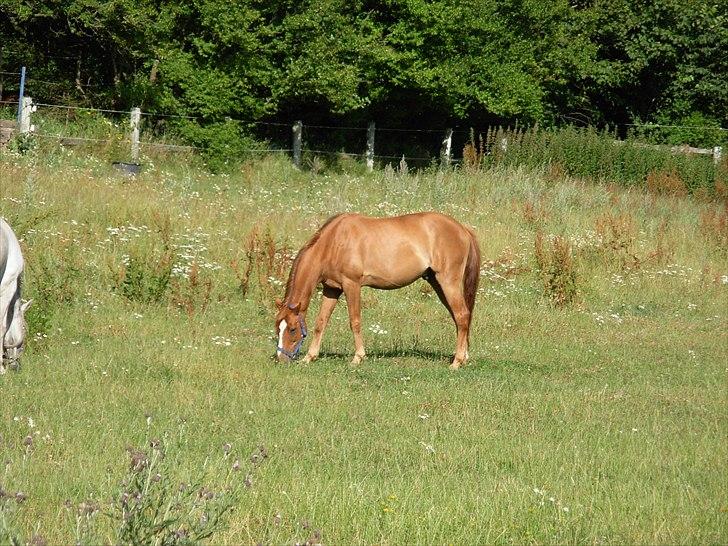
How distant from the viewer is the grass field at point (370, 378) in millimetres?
6195

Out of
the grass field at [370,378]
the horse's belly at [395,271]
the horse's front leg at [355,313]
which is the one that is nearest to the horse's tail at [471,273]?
the horse's belly at [395,271]

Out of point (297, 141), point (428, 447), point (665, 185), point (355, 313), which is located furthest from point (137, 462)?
point (297, 141)

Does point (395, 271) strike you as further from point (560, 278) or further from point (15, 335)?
point (560, 278)

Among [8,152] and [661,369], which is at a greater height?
[8,152]

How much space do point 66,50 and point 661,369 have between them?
70.4ft

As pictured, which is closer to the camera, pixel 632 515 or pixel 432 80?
pixel 632 515

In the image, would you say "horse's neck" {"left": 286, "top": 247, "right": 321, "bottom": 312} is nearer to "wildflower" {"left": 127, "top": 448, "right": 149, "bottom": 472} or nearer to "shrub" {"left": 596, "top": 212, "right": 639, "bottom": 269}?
"wildflower" {"left": 127, "top": 448, "right": 149, "bottom": 472}

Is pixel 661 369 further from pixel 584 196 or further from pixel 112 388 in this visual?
pixel 584 196

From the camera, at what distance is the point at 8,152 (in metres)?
21.0

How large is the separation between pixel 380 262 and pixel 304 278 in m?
0.91

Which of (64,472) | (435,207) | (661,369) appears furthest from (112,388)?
(435,207)

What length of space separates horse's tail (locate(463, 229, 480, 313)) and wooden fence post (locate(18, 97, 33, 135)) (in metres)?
13.2

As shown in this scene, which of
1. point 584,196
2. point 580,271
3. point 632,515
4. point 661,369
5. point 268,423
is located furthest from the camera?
point 584,196

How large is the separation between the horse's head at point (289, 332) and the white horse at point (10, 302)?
265 cm
